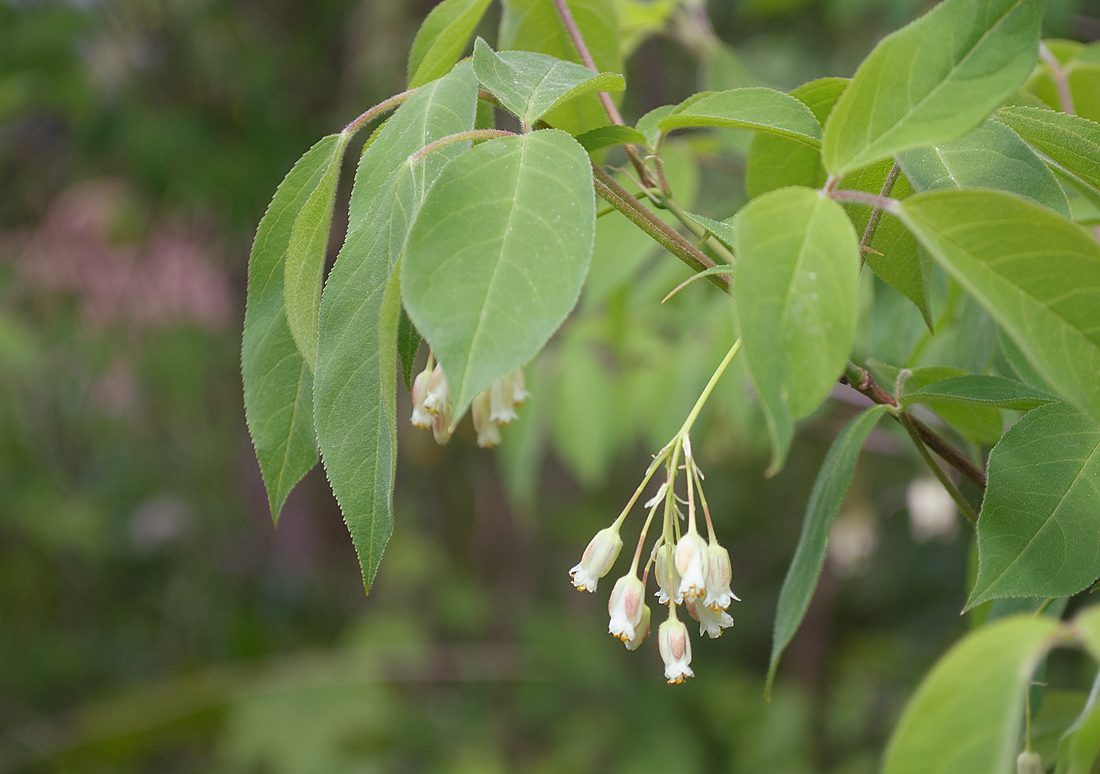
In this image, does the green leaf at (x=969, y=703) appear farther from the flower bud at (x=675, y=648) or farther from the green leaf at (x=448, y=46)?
the green leaf at (x=448, y=46)

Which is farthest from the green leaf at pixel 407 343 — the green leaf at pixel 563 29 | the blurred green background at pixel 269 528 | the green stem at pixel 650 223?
the blurred green background at pixel 269 528

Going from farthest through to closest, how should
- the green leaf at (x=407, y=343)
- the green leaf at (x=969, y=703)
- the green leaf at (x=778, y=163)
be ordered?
the green leaf at (x=778, y=163)
the green leaf at (x=407, y=343)
the green leaf at (x=969, y=703)

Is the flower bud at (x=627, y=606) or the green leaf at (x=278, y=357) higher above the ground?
the green leaf at (x=278, y=357)

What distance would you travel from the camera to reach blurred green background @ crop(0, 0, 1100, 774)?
10.8 feet

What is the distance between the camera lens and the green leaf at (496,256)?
1.36 ft

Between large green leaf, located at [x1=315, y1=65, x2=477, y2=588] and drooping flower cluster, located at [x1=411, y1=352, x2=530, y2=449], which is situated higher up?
large green leaf, located at [x1=315, y1=65, x2=477, y2=588]

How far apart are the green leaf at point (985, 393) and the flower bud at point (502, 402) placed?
33 cm

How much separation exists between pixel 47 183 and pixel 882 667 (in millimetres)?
4146

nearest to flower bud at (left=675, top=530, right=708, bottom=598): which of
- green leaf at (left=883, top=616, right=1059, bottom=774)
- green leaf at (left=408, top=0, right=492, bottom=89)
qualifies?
green leaf at (left=883, top=616, right=1059, bottom=774)

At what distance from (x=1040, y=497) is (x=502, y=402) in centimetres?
42

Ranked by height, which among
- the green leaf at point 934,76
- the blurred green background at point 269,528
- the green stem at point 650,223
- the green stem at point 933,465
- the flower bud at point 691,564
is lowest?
the blurred green background at point 269,528

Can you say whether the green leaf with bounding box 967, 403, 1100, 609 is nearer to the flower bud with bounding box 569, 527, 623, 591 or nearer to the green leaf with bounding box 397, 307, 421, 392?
the flower bud with bounding box 569, 527, 623, 591

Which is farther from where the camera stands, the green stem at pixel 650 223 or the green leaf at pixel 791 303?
the green stem at pixel 650 223

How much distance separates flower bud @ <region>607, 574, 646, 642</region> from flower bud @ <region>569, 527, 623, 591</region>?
18 mm
